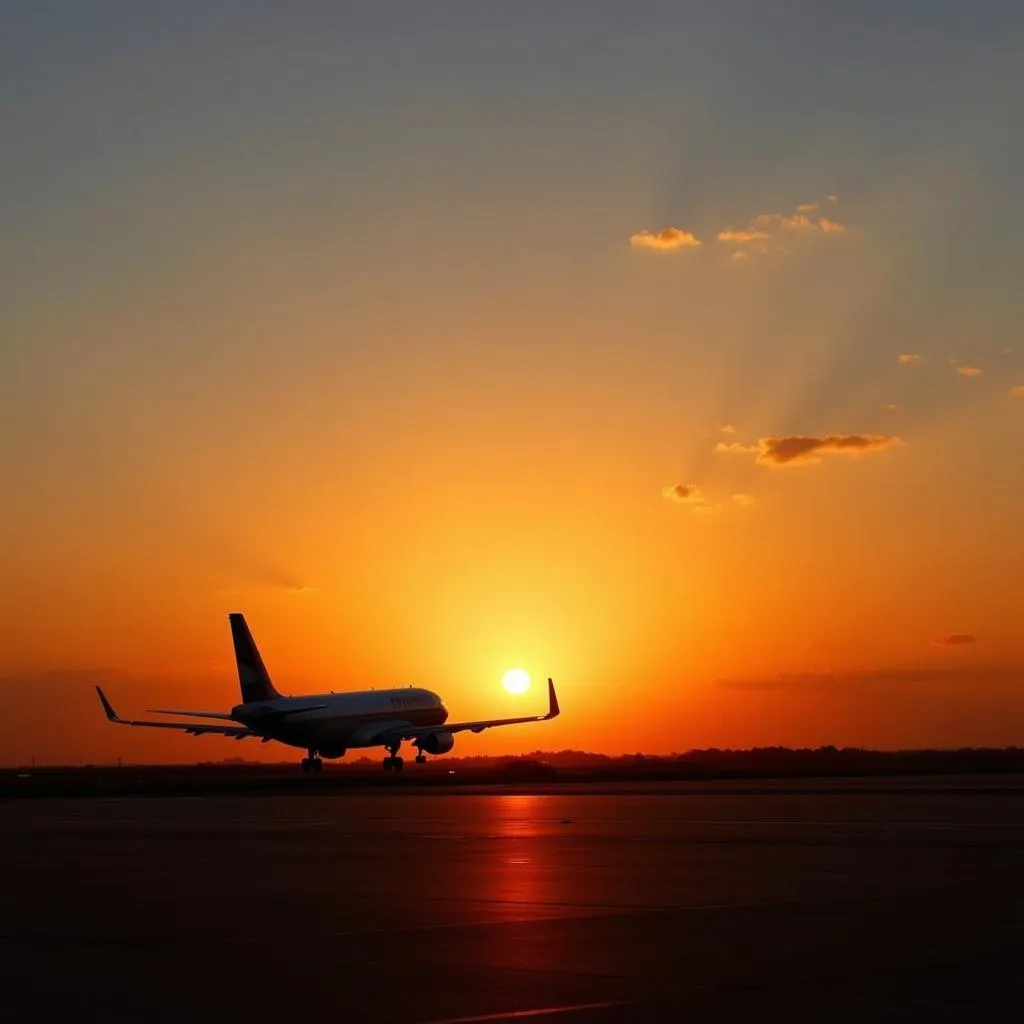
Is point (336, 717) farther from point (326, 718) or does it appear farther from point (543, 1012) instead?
point (543, 1012)

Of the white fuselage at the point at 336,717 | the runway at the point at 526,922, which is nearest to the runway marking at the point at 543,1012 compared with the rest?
the runway at the point at 526,922

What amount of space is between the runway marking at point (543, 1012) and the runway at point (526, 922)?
3 cm

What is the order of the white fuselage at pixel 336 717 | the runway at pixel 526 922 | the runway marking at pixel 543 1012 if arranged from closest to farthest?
1. the runway marking at pixel 543 1012
2. the runway at pixel 526 922
3. the white fuselage at pixel 336 717

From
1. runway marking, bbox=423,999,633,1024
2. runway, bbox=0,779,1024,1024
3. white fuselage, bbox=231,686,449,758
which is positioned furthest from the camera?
white fuselage, bbox=231,686,449,758

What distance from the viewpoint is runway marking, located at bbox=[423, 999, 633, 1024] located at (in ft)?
Answer: 35.3

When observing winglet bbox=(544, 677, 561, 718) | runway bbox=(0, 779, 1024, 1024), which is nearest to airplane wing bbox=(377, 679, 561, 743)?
winglet bbox=(544, 677, 561, 718)

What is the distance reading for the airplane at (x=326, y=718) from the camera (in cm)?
9662

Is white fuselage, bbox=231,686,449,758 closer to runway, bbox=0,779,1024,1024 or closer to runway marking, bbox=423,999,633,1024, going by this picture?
runway, bbox=0,779,1024,1024

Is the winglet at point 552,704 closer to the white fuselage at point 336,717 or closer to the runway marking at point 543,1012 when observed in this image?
the white fuselage at point 336,717

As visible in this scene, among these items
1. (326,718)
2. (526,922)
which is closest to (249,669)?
(326,718)

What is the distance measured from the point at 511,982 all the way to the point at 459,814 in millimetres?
27624

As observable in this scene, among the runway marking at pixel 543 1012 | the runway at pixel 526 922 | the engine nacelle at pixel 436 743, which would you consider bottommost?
the runway marking at pixel 543 1012

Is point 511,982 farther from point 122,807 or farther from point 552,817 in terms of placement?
point 122,807

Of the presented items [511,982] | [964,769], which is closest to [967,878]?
[511,982]
